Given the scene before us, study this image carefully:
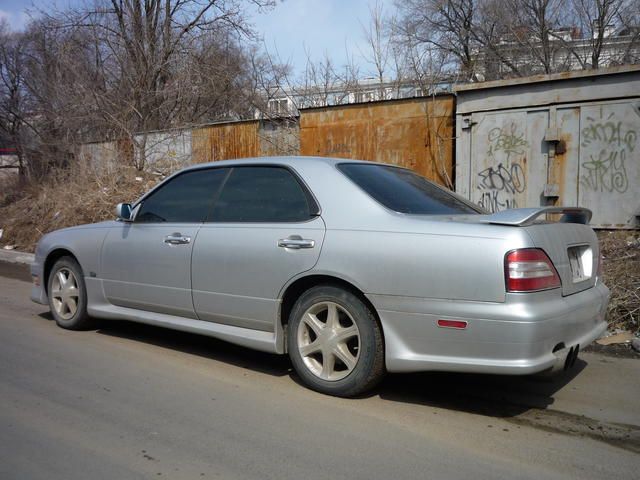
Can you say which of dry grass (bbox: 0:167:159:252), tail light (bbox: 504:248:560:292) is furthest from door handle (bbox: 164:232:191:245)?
dry grass (bbox: 0:167:159:252)

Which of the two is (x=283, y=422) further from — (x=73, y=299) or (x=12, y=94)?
(x=12, y=94)

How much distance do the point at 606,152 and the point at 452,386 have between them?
5.47 m

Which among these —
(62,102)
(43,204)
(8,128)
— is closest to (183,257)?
(43,204)

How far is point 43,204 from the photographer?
13719 mm

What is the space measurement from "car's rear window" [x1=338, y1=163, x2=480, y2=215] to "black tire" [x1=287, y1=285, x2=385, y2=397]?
2.32 feet

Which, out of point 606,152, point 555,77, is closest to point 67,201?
point 555,77

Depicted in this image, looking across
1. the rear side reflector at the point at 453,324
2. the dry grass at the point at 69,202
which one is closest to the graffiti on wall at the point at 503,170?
the rear side reflector at the point at 453,324

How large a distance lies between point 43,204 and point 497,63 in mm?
13216

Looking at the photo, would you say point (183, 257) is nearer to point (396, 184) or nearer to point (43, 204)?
point (396, 184)

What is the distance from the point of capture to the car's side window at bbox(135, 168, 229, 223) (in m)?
4.87

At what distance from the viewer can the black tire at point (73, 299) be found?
5.69 m

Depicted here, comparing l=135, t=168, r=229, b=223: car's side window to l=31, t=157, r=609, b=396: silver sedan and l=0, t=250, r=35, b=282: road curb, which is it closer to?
l=31, t=157, r=609, b=396: silver sedan

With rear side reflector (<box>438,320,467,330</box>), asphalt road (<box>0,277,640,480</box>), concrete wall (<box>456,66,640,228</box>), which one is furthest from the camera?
concrete wall (<box>456,66,640,228</box>)

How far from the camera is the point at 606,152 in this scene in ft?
27.0
